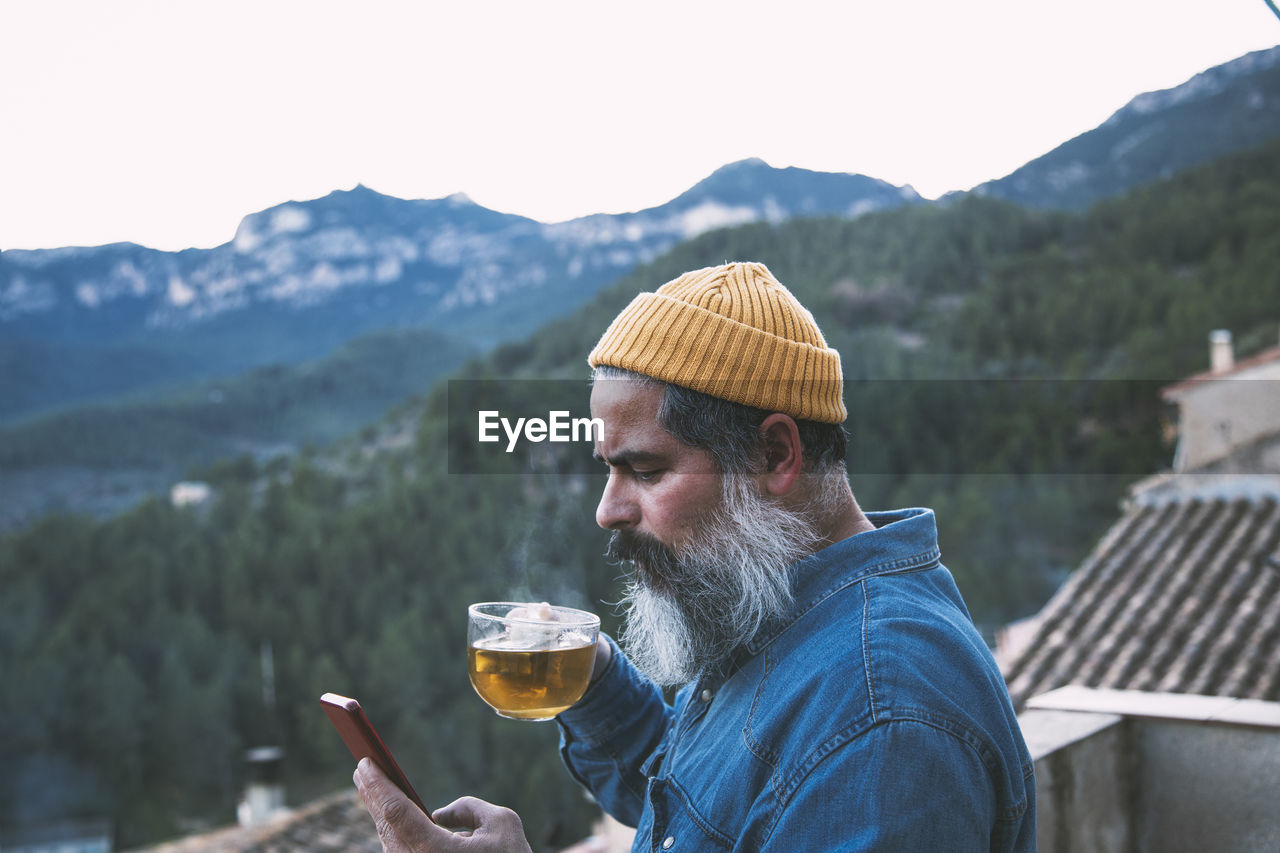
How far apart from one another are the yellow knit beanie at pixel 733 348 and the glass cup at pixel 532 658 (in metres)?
0.32

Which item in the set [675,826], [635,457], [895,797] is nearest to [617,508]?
[635,457]

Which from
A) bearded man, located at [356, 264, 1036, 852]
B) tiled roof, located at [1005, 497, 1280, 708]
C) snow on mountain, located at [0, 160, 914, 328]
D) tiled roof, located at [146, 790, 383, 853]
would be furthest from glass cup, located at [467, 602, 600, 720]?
snow on mountain, located at [0, 160, 914, 328]

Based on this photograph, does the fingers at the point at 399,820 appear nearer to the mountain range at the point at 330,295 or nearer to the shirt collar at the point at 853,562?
the shirt collar at the point at 853,562

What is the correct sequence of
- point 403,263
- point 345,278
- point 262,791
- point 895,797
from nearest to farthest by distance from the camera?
point 895,797
point 262,791
point 345,278
point 403,263

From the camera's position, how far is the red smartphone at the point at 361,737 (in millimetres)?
953

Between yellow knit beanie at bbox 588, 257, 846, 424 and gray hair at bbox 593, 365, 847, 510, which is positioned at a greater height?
yellow knit beanie at bbox 588, 257, 846, 424

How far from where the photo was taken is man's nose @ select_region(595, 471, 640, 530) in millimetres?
1074

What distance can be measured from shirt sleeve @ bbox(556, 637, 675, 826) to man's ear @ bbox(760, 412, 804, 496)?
44cm

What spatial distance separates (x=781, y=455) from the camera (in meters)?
1.09

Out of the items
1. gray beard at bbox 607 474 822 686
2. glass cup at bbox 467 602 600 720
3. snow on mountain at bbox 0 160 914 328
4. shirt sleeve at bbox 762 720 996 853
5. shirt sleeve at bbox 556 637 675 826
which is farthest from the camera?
snow on mountain at bbox 0 160 914 328

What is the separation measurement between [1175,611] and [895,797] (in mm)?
6733

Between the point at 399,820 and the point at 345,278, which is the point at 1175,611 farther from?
the point at 345,278

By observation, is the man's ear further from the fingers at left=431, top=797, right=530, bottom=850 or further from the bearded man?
the fingers at left=431, top=797, right=530, bottom=850

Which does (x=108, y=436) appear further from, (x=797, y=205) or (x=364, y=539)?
(x=797, y=205)
